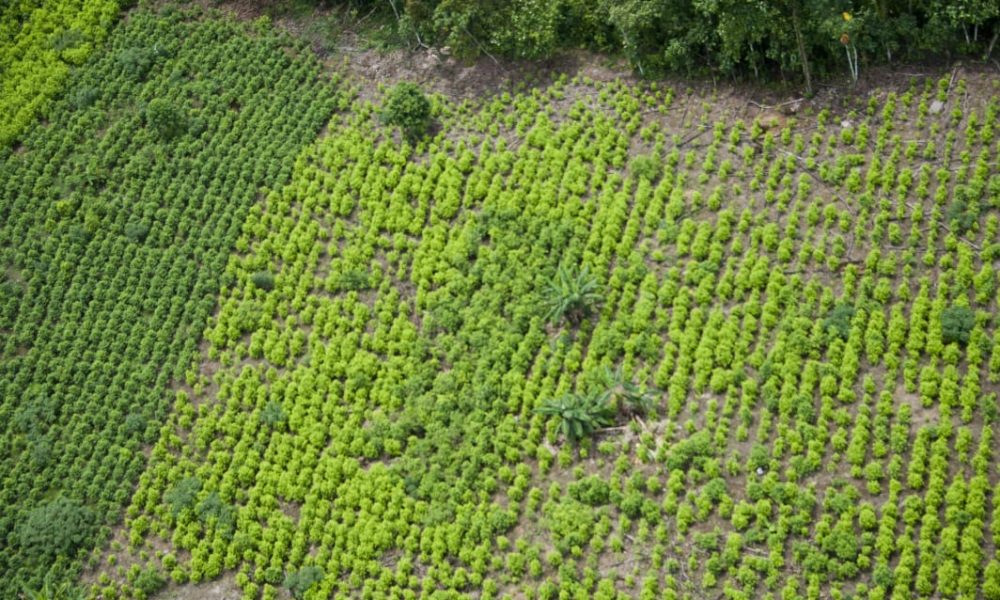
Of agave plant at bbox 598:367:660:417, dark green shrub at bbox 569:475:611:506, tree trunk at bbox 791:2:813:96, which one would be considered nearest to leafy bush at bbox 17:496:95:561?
dark green shrub at bbox 569:475:611:506

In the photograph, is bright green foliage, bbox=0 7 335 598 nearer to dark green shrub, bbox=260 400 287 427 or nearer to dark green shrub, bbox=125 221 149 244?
dark green shrub, bbox=125 221 149 244

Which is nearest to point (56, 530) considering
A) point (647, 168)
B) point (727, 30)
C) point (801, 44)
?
point (647, 168)

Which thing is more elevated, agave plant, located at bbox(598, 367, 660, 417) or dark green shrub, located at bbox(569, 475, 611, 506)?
agave plant, located at bbox(598, 367, 660, 417)

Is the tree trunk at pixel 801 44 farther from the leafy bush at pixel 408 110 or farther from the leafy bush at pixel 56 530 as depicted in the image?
the leafy bush at pixel 56 530

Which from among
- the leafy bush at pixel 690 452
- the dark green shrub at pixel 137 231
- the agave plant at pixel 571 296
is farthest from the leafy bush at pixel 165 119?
the leafy bush at pixel 690 452

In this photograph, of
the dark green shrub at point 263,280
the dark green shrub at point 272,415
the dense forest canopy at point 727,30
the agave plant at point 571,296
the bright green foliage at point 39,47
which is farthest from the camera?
the bright green foliage at point 39,47

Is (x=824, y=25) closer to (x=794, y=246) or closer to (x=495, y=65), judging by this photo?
(x=794, y=246)
